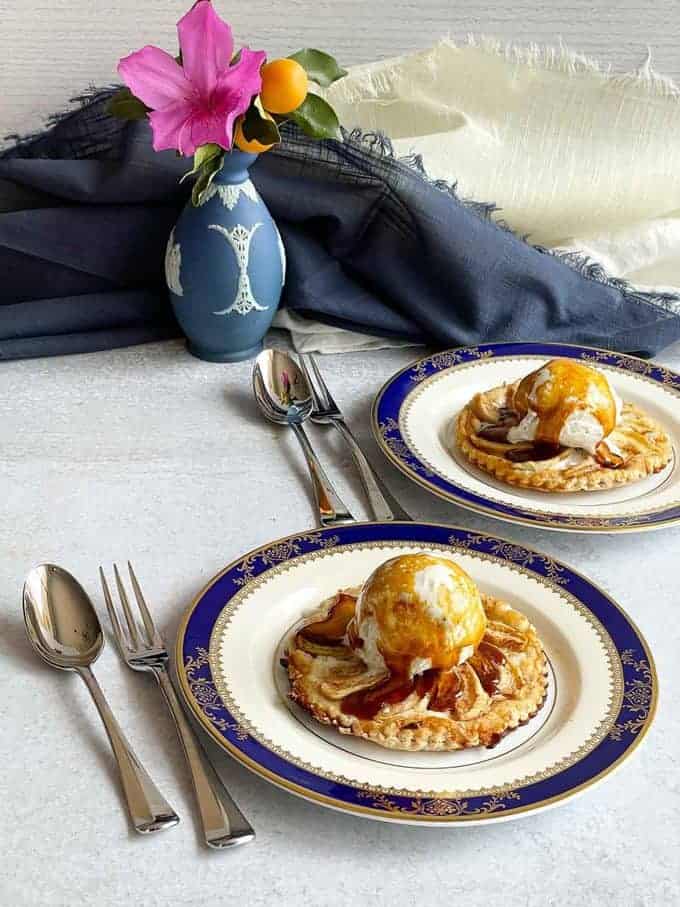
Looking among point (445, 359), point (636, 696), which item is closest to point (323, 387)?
point (445, 359)

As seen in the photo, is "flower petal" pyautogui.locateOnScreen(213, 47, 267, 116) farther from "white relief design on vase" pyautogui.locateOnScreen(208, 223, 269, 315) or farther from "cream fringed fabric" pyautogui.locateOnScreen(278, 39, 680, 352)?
"cream fringed fabric" pyautogui.locateOnScreen(278, 39, 680, 352)

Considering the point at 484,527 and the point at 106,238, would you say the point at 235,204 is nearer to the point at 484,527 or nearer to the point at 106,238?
the point at 106,238

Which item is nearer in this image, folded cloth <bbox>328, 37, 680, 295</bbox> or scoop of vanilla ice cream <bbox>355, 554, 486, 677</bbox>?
scoop of vanilla ice cream <bbox>355, 554, 486, 677</bbox>

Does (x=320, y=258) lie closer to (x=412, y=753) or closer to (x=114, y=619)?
(x=114, y=619)

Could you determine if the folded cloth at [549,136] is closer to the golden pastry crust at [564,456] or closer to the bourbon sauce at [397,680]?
the golden pastry crust at [564,456]

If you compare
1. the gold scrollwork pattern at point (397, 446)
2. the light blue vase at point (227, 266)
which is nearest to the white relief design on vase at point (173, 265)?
the light blue vase at point (227, 266)

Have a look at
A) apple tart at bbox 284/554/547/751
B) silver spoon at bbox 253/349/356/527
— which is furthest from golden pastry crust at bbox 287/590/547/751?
silver spoon at bbox 253/349/356/527
